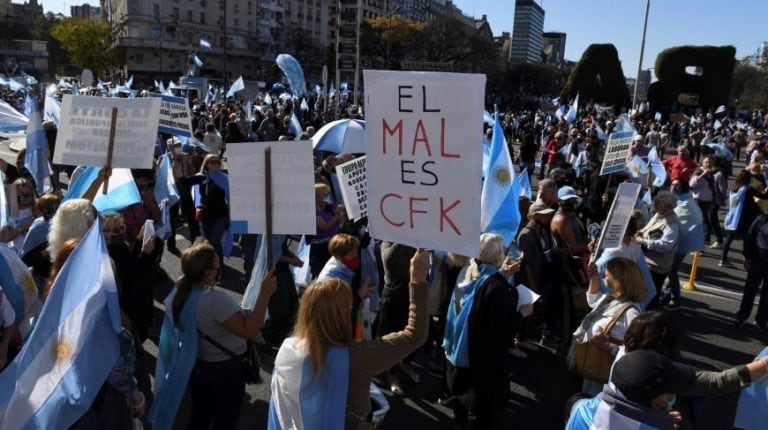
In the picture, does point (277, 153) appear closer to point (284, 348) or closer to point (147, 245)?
point (284, 348)

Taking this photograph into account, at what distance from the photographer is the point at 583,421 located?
2775mm

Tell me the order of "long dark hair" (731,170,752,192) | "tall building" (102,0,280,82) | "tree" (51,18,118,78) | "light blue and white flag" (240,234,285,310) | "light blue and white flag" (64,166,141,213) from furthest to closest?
"tall building" (102,0,280,82) → "tree" (51,18,118,78) → "long dark hair" (731,170,752,192) → "light blue and white flag" (64,166,141,213) → "light blue and white flag" (240,234,285,310)

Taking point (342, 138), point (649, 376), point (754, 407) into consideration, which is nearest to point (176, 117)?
point (342, 138)

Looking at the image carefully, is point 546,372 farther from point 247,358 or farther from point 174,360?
point 174,360

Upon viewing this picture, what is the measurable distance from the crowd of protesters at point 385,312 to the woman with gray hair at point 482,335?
10mm

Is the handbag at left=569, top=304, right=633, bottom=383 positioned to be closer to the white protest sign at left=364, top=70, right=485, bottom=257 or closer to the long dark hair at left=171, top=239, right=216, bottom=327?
the white protest sign at left=364, top=70, right=485, bottom=257

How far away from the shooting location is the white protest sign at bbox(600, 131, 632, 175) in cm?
788

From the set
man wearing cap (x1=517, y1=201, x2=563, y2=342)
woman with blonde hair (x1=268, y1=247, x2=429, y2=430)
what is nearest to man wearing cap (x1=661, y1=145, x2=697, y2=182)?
man wearing cap (x1=517, y1=201, x2=563, y2=342)

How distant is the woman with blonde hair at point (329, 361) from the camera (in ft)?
8.44

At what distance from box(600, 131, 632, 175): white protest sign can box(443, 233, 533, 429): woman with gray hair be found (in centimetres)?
463

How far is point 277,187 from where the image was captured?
130 inches

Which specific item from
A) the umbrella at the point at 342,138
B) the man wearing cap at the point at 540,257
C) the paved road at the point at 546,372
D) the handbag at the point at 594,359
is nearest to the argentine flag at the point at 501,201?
the man wearing cap at the point at 540,257

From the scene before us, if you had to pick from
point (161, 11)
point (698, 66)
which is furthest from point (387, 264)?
point (161, 11)

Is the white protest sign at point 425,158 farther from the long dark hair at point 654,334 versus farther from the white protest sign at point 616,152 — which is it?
the white protest sign at point 616,152
